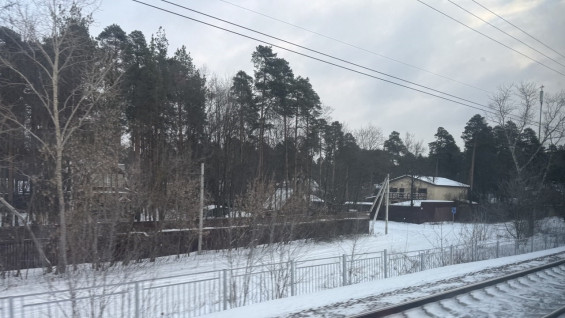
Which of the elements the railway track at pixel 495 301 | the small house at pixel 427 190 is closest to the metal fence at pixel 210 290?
the railway track at pixel 495 301

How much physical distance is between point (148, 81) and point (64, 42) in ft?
42.6

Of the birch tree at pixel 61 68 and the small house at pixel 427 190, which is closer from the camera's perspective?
the birch tree at pixel 61 68

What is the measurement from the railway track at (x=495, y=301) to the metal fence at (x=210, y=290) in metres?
3.92

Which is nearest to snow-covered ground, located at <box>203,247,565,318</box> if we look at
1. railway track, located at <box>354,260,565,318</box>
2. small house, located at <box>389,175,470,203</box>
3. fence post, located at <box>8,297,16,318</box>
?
railway track, located at <box>354,260,565,318</box>

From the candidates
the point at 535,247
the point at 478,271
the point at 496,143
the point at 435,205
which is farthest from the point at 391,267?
the point at 496,143

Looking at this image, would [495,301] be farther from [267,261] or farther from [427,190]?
[427,190]

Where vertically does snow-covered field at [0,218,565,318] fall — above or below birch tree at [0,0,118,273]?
below

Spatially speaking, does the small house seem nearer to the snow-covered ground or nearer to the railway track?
the snow-covered ground

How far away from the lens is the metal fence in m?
8.24

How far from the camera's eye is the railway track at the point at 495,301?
8617 mm

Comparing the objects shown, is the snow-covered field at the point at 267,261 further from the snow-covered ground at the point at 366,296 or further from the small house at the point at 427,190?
the small house at the point at 427,190

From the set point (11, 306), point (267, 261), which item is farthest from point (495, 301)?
point (11, 306)

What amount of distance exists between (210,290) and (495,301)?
22.2 feet

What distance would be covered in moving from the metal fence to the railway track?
3.92 meters
